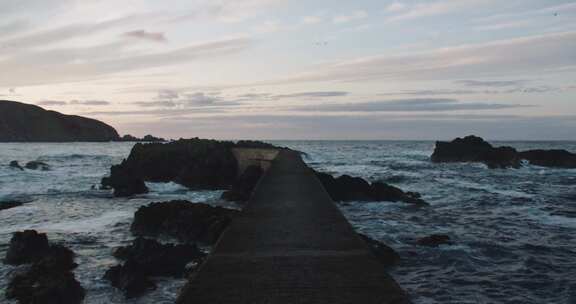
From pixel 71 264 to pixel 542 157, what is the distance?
53.1 m

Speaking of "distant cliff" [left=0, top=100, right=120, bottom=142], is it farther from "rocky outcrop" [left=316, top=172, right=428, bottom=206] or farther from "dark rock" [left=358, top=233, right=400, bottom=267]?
"dark rock" [left=358, top=233, right=400, bottom=267]

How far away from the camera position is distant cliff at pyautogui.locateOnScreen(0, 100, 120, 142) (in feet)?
532

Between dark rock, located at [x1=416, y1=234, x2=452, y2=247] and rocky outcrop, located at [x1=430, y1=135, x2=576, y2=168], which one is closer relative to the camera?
dark rock, located at [x1=416, y1=234, x2=452, y2=247]

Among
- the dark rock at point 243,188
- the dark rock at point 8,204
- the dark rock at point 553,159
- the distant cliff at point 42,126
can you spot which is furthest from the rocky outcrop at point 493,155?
→ the distant cliff at point 42,126

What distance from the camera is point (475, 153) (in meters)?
56.5

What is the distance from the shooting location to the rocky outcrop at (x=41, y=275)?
8328 millimetres

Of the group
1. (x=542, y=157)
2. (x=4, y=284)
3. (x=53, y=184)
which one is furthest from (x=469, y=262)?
(x=542, y=157)

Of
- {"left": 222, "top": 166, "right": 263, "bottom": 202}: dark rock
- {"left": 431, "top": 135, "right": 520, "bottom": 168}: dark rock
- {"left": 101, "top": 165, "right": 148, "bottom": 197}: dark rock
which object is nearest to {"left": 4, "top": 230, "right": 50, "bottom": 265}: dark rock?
{"left": 222, "top": 166, "right": 263, "bottom": 202}: dark rock

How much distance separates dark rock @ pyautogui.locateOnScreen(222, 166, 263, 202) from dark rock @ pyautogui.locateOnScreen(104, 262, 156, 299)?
13020mm

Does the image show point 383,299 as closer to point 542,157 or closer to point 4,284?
point 4,284

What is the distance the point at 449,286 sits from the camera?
9.81 meters

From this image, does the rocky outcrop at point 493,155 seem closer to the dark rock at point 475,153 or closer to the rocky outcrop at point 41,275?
the dark rock at point 475,153

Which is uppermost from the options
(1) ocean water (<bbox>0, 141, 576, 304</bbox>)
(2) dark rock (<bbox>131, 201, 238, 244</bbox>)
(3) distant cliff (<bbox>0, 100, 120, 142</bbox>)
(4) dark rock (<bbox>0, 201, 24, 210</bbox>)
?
(3) distant cliff (<bbox>0, 100, 120, 142</bbox>)

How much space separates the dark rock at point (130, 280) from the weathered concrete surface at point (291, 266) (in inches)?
70.3
